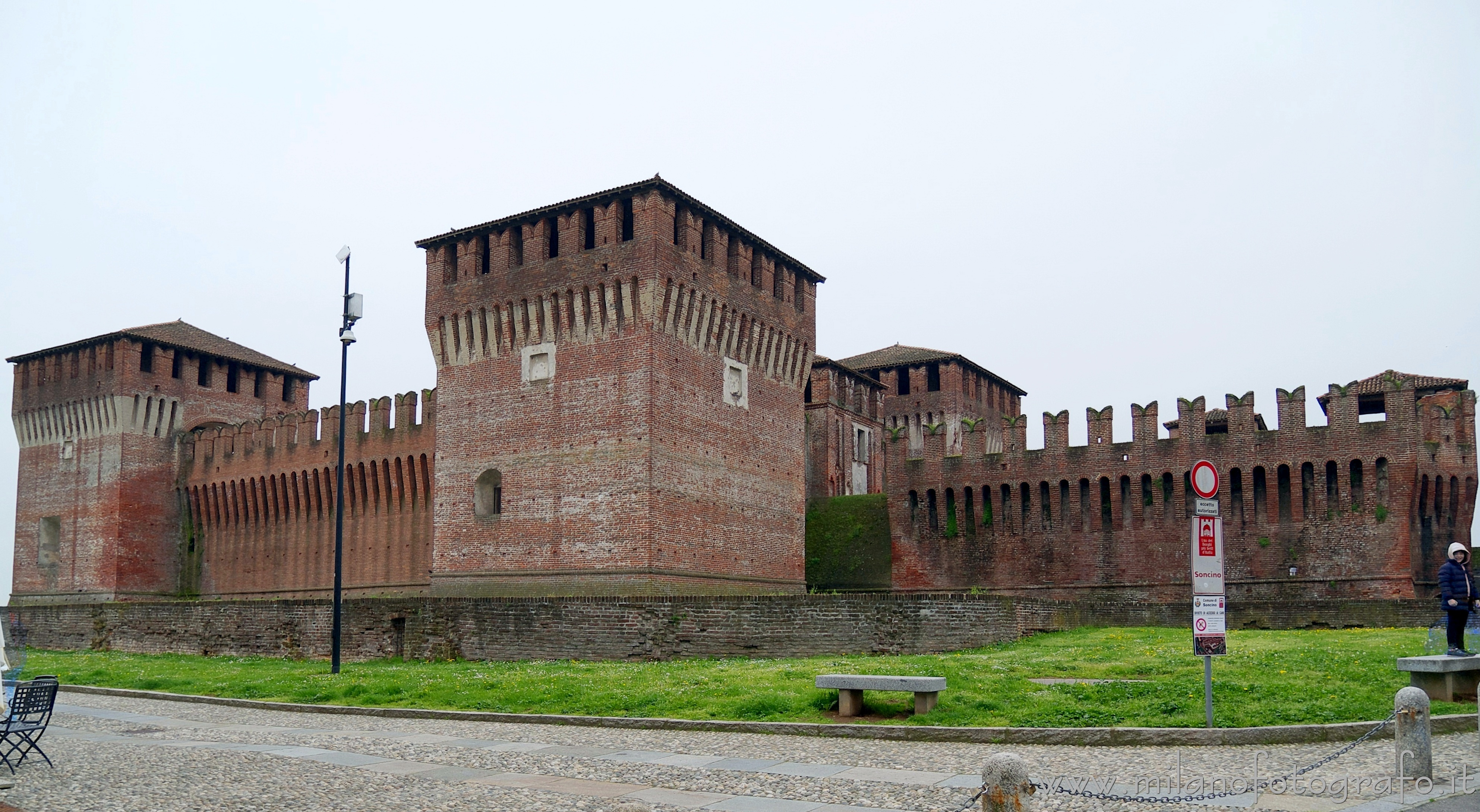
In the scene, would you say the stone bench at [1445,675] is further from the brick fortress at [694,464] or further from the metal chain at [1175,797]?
the brick fortress at [694,464]

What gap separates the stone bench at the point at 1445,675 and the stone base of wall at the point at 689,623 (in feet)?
32.3

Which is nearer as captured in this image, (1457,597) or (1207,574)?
(1207,574)

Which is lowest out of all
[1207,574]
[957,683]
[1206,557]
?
[957,683]

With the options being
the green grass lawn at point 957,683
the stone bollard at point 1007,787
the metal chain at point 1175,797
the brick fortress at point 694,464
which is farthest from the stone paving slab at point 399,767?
the brick fortress at point 694,464

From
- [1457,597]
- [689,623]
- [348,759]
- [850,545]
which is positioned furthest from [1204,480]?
[850,545]

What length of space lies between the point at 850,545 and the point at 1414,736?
3002 cm

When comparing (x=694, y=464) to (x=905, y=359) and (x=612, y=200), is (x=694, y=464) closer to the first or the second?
(x=612, y=200)

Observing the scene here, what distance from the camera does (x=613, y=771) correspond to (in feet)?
32.5

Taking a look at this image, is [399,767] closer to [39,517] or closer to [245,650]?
[245,650]

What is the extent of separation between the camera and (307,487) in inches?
1644

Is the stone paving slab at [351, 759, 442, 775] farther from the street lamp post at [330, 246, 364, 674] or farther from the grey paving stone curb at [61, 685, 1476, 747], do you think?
the street lamp post at [330, 246, 364, 674]

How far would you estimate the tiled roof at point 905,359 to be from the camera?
48.1m

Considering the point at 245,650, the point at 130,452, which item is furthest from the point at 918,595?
the point at 130,452

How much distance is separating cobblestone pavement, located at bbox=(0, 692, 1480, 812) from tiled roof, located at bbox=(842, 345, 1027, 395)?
36.9 metres
